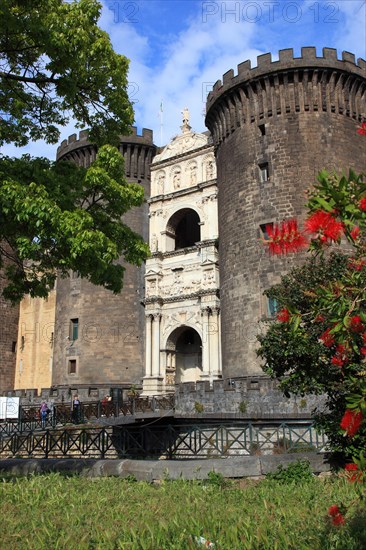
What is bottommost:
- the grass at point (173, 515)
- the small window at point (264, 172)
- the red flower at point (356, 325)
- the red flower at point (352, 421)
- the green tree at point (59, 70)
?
the grass at point (173, 515)

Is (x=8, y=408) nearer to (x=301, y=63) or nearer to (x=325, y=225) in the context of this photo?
(x=301, y=63)

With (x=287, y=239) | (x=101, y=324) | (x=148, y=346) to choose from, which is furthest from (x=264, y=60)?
(x=287, y=239)

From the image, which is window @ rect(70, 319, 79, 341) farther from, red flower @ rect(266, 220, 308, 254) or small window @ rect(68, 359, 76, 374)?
red flower @ rect(266, 220, 308, 254)

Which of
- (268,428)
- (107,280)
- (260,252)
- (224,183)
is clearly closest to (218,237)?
(224,183)

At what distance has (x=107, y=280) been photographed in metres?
11.6

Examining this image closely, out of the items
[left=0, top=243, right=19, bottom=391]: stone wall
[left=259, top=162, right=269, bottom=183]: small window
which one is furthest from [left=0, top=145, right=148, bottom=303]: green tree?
[left=0, top=243, right=19, bottom=391]: stone wall

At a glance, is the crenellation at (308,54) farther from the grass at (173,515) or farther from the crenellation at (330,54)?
the grass at (173,515)

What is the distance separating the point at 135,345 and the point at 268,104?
15.8 m

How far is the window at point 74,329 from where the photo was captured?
3262 cm

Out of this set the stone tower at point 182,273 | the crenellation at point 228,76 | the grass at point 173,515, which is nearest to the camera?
the grass at point 173,515

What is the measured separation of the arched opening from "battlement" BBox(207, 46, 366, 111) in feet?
30.5

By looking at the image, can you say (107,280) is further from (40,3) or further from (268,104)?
(268,104)

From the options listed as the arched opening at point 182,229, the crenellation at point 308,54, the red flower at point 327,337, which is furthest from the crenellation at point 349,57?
the red flower at point 327,337

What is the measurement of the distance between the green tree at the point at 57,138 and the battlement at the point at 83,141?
71.0 feet
